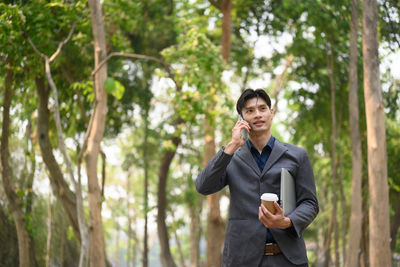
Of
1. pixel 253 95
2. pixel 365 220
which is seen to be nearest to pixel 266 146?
pixel 253 95

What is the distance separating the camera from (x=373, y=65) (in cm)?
828

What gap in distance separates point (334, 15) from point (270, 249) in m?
10.2

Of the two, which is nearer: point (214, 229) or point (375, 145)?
point (375, 145)

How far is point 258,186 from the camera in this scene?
266 centimetres

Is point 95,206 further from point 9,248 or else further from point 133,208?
point 133,208

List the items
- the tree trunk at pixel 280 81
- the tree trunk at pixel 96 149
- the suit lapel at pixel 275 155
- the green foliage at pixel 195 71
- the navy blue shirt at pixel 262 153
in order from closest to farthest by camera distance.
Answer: the suit lapel at pixel 275 155, the navy blue shirt at pixel 262 153, the tree trunk at pixel 96 149, the green foliage at pixel 195 71, the tree trunk at pixel 280 81

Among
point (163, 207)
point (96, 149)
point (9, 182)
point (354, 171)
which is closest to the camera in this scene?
point (96, 149)

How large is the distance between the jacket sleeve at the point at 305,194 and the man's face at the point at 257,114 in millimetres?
262

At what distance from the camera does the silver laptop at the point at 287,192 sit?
101 inches

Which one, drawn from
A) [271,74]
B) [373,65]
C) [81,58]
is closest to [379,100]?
[373,65]

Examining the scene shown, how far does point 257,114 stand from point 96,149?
5.31m

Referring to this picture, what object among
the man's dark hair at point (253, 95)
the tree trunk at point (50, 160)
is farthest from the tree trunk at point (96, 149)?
the man's dark hair at point (253, 95)

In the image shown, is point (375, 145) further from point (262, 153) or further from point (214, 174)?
point (214, 174)

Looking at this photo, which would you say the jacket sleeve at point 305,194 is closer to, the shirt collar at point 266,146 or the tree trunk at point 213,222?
the shirt collar at point 266,146
